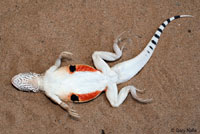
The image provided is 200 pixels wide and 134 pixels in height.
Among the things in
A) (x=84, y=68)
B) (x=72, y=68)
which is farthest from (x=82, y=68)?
(x=72, y=68)

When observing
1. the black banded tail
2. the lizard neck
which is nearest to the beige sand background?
the black banded tail

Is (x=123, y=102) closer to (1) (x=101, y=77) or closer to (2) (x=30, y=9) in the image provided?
(1) (x=101, y=77)

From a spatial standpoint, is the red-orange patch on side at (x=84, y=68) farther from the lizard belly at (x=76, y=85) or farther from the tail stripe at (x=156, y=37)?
the tail stripe at (x=156, y=37)

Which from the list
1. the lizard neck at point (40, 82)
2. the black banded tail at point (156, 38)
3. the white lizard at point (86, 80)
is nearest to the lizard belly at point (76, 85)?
the white lizard at point (86, 80)

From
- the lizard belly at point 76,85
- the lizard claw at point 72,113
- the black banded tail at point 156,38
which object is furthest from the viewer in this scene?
the black banded tail at point 156,38

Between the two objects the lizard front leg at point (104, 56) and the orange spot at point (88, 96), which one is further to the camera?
the lizard front leg at point (104, 56)

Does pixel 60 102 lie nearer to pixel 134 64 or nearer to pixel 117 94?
pixel 117 94
